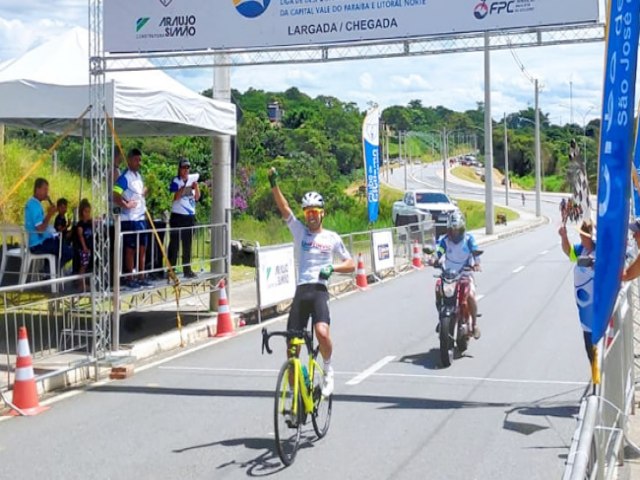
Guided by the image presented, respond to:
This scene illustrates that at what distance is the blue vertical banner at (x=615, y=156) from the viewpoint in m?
4.46

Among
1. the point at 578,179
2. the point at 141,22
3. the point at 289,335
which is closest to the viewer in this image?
the point at 578,179

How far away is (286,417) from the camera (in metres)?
7.33

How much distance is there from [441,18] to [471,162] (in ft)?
516

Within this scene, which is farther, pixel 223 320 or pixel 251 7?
pixel 223 320

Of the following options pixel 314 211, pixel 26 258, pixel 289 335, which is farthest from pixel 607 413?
pixel 26 258

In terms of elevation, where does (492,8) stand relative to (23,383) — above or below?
above

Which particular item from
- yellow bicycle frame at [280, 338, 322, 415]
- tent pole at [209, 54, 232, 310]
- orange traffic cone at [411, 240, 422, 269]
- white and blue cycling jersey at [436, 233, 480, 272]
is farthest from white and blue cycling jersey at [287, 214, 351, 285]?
orange traffic cone at [411, 240, 422, 269]

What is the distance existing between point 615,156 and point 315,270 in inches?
155

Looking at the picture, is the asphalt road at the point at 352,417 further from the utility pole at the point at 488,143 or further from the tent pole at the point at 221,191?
the utility pole at the point at 488,143

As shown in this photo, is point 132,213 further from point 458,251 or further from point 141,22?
point 458,251

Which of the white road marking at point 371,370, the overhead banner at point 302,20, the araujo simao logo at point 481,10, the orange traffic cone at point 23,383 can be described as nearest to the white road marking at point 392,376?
the white road marking at point 371,370

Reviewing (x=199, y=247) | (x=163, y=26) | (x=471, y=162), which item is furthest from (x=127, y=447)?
(x=471, y=162)

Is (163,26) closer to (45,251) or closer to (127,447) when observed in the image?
(45,251)

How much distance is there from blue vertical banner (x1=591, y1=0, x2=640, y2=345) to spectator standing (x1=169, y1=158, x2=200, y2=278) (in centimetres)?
1025
